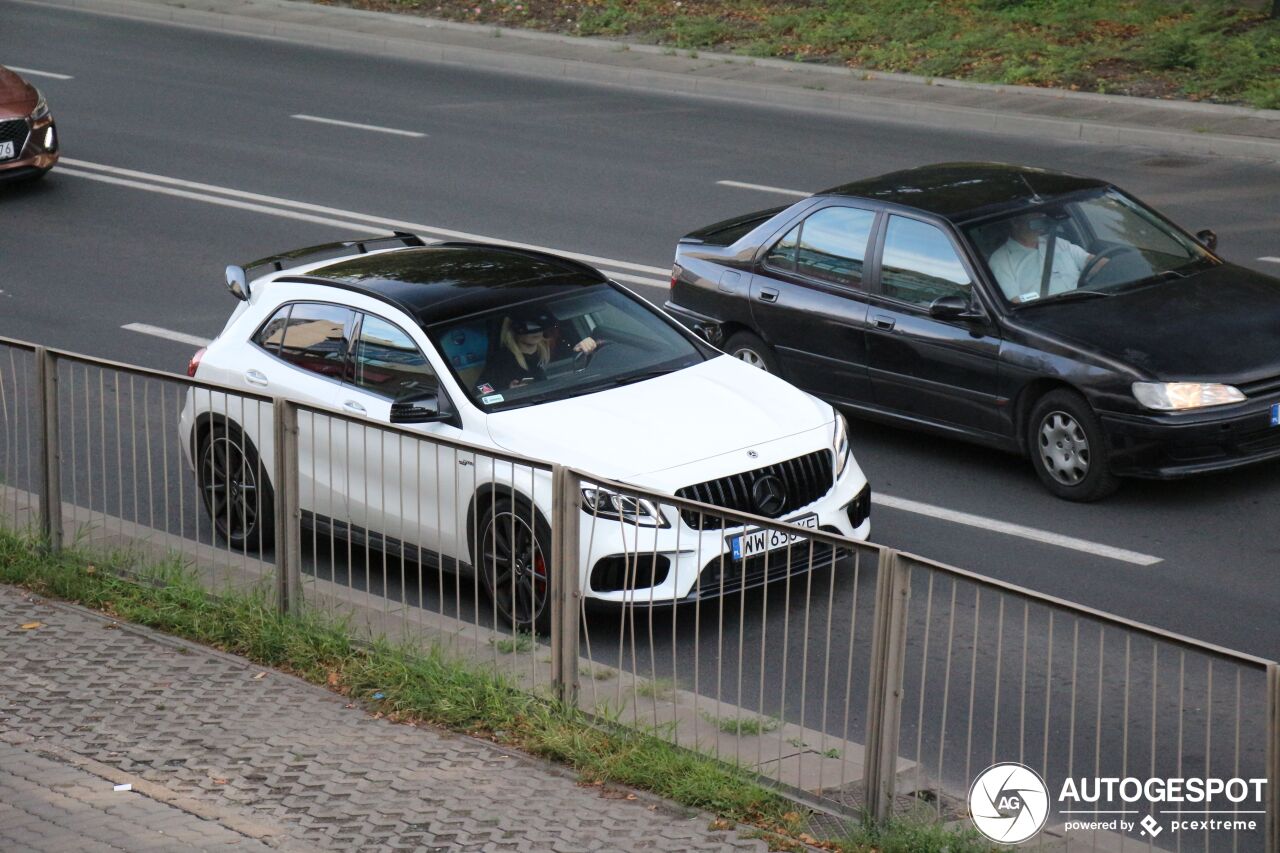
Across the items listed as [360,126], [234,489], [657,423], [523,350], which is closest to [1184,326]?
[657,423]

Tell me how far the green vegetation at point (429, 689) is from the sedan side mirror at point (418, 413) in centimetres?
113

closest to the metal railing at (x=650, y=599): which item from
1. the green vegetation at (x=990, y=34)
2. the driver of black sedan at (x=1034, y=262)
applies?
the driver of black sedan at (x=1034, y=262)

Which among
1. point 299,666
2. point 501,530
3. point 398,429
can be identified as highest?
point 398,429

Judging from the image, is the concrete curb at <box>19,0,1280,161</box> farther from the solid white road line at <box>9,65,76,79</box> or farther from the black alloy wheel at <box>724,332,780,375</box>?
the black alloy wheel at <box>724,332,780,375</box>

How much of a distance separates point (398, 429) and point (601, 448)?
1283 mm

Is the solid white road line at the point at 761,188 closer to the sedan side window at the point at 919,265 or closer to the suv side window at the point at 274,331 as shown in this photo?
the sedan side window at the point at 919,265

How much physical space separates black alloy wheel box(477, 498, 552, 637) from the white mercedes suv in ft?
0.04

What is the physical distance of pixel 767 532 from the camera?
581cm

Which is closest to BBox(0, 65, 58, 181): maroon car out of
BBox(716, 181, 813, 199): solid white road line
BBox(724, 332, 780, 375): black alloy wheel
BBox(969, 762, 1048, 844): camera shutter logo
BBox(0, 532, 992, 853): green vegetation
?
BBox(716, 181, 813, 199): solid white road line

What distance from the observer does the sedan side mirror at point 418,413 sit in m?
8.27

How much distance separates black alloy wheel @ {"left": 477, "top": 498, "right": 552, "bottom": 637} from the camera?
23.2 feet

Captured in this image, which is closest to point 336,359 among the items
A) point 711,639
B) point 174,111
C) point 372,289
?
point 372,289

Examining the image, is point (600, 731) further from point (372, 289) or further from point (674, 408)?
point (372, 289)

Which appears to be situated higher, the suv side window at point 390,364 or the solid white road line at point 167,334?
the suv side window at point 390,364
